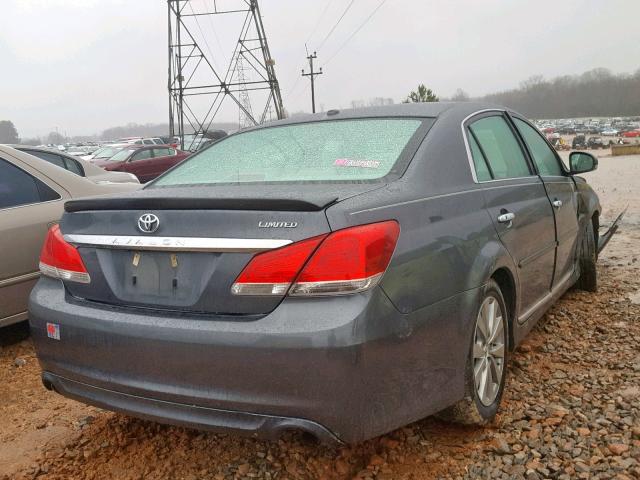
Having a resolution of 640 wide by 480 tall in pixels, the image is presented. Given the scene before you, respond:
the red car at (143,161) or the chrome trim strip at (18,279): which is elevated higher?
the red car at (143,161)

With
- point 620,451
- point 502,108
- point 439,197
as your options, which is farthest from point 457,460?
point 502,108

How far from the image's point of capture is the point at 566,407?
2865mm

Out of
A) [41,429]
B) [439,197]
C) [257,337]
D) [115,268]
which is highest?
[439,197]

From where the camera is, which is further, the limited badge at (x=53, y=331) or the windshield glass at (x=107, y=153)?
the windshield glass at (x=107, y=153)

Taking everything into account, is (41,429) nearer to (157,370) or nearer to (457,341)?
(157,370)

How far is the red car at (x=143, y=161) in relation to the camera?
18.2m

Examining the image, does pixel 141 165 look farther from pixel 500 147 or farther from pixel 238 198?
pixel 238 198

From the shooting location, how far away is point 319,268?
1967mm

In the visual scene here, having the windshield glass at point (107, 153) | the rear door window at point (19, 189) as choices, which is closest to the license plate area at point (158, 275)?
the rear door window at point (19, 189)

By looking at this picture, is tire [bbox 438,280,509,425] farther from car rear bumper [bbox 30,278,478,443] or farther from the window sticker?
the window sticker

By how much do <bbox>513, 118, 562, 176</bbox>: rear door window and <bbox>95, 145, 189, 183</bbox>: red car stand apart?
15.3 metres

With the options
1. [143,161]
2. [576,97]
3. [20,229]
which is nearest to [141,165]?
[143,161]

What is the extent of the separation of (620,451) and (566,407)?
432 mm

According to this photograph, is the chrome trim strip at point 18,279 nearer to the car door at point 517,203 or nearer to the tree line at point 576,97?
the car door at point 517,203
